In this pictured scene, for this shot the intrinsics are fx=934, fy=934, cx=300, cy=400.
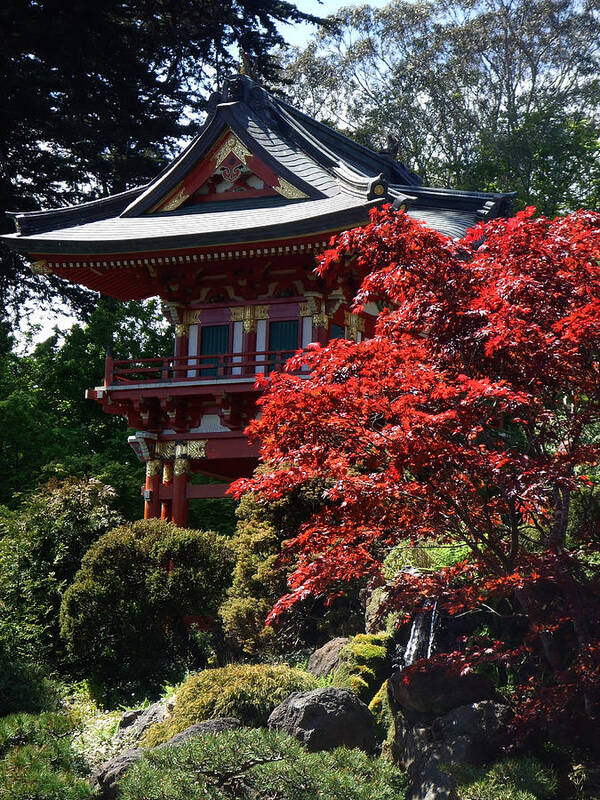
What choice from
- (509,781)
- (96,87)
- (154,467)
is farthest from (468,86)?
(509,781)

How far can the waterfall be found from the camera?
1104 centimetres

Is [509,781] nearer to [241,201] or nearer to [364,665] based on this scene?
[364,665]

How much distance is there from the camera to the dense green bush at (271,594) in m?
13.1

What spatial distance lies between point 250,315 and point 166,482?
3889 mm

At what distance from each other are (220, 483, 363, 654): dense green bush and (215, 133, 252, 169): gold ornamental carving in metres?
9.56

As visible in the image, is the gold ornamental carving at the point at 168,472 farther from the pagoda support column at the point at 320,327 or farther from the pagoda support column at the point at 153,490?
the pagoda support column at the point at 320,327

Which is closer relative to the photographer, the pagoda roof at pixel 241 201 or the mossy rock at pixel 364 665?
the mossy rock at pixel 364 665

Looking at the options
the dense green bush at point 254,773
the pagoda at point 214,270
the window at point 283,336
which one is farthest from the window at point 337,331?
the dense green bush at point 254,773

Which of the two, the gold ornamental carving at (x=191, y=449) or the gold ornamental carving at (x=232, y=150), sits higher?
the gold ornamental carving at (x=232, y=150)

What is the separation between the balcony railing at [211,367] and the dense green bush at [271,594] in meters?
4.53

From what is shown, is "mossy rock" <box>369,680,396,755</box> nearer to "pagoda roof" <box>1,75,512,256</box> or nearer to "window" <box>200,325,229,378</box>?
"pagoda roof" <box>1,75,512,256</box>

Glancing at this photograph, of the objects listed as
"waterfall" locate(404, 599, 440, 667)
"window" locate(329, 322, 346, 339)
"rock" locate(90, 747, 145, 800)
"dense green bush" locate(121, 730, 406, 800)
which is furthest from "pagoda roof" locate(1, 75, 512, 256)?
"dense green bush" locate(121, 730, 406, 800)

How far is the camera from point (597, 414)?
9477 mm

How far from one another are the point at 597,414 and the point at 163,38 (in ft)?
80.2
